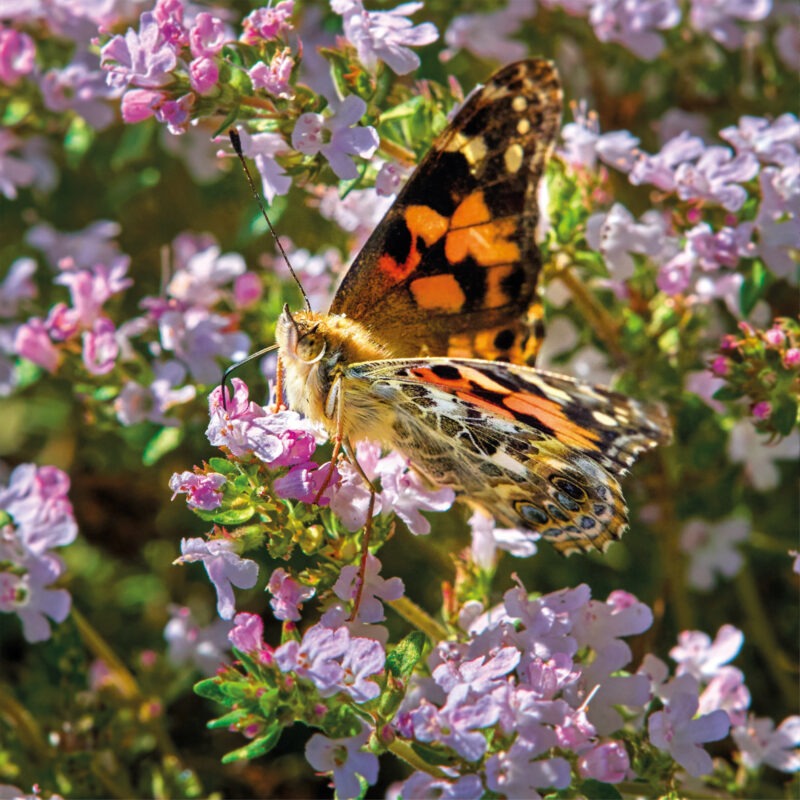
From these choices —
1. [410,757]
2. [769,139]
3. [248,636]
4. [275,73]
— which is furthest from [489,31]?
[410,757]

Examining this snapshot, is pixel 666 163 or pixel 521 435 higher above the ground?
pixel 666 163

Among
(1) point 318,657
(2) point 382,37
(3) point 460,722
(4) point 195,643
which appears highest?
(2) point 382,37

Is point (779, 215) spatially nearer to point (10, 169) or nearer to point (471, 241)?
point (471, 241)

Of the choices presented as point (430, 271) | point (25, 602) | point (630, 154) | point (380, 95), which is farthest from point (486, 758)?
point (630, 154)

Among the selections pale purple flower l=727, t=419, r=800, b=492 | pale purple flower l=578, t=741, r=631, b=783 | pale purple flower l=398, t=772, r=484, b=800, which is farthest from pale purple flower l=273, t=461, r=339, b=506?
pale purple flower l=727, t=419, r=800, b=492

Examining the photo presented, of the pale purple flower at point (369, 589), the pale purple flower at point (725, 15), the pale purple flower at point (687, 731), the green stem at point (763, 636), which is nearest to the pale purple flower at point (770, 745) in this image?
the pale purple flower at point (687, 731)

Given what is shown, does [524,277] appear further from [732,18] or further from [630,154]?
[732,18]
